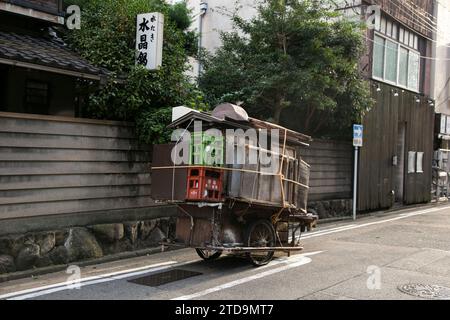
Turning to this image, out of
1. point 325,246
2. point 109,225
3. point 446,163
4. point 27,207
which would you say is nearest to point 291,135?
point 325,246

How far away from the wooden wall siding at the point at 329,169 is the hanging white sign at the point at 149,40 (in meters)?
6.38

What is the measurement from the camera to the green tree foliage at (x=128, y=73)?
9812mm

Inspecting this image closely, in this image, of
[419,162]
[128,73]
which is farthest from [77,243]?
[419,162]

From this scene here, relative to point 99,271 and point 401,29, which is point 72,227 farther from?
point 401,29

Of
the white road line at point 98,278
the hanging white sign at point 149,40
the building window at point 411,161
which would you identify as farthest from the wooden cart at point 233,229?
the building window at point 411,161

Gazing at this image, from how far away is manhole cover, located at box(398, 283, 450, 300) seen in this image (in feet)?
21.7

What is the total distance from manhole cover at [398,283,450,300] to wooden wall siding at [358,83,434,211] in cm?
994

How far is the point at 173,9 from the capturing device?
17219mm

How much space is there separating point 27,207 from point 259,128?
13.9 feet

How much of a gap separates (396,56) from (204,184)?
17107mm

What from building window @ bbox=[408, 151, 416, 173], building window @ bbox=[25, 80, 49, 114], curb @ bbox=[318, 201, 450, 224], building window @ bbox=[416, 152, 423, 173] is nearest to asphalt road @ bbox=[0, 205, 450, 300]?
building window @ bbox=[25, 80, 49, 114]

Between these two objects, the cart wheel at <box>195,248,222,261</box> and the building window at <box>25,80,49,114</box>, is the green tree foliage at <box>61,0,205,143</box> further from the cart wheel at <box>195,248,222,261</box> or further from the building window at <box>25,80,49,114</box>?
the cart wheel at <box>195,248,222,261</box>

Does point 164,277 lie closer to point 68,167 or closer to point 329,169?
point 68,167

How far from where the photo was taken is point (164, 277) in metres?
7.67
